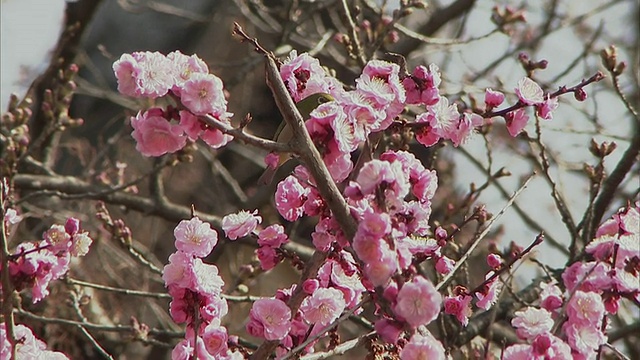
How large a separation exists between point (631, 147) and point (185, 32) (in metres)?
4.96

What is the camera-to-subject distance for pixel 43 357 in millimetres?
1890

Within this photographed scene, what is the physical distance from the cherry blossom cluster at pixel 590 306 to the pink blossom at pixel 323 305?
1.29 ft

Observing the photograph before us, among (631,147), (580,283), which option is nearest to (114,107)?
(631,147)

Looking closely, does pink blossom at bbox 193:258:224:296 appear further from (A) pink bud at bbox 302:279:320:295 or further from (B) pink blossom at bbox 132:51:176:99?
(B) pink blossom at bbox 132:51:176:99

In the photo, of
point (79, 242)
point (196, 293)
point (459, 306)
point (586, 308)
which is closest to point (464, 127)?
point (459, 306)

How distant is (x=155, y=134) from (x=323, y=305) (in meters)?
0.54

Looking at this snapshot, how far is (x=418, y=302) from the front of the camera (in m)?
1.46

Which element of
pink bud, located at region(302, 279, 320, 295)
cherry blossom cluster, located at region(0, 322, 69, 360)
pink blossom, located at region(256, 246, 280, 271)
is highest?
pink bud, located at region(302, 279, 320, 295)

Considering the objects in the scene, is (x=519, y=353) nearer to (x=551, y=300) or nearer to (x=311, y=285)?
(x=551, y=300)

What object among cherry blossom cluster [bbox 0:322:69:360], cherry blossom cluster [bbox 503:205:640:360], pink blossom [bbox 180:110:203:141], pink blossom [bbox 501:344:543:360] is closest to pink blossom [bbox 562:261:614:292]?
cherry blossom cluster [bbox 503:205:640:360]

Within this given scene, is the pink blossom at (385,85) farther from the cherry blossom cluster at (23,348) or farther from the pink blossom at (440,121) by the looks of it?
the cherry blossom cluster at (23,348)

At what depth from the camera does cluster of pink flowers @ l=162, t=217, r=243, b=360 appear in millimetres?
1870

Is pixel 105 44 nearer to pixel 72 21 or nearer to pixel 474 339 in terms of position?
pixel 72 21

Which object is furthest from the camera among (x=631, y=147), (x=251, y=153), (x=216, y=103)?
(x=251, y=153)
